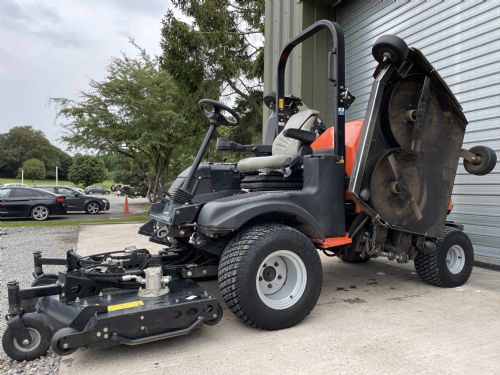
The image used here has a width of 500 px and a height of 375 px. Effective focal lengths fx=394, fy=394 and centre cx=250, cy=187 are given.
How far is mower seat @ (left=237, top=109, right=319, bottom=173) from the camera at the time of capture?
364 centimetres

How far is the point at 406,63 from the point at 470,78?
105 inches

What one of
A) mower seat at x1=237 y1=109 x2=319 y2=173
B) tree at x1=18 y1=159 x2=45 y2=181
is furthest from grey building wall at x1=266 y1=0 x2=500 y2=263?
tree at x1=18 y1=159 x2=45 y2=181

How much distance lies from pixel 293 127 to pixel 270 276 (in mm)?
1721

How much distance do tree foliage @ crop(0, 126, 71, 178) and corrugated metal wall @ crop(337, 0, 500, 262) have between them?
246 feet

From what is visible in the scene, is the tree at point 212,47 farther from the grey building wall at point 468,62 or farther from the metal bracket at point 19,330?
the metal bracket at point 19,330

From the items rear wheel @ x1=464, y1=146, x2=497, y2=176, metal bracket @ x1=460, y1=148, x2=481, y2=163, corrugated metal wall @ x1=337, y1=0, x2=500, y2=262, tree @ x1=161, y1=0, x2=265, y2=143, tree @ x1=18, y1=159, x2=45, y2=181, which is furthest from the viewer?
tree @ x1=18, y1=159, x2=45, y2=181

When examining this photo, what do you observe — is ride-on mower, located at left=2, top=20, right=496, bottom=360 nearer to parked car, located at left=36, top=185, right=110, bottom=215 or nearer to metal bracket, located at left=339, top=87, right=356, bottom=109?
metal bracket, located at left=339, top=87, right=356, bottom=109

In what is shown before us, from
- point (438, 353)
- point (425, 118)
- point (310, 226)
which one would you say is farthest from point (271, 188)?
point (438, 353)

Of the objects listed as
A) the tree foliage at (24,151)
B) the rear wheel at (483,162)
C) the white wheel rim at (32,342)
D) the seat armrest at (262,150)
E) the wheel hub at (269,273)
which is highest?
the tree foliage at (24,151)

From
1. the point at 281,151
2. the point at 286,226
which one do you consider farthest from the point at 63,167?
the point at 286,226

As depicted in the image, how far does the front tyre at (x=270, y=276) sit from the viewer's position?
284 cm

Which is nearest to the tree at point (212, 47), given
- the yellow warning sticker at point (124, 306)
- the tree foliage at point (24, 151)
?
the yellow warning sticker at point (124, 306)

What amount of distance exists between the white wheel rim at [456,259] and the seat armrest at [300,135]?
203 centimetres

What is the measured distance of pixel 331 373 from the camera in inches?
92.6
